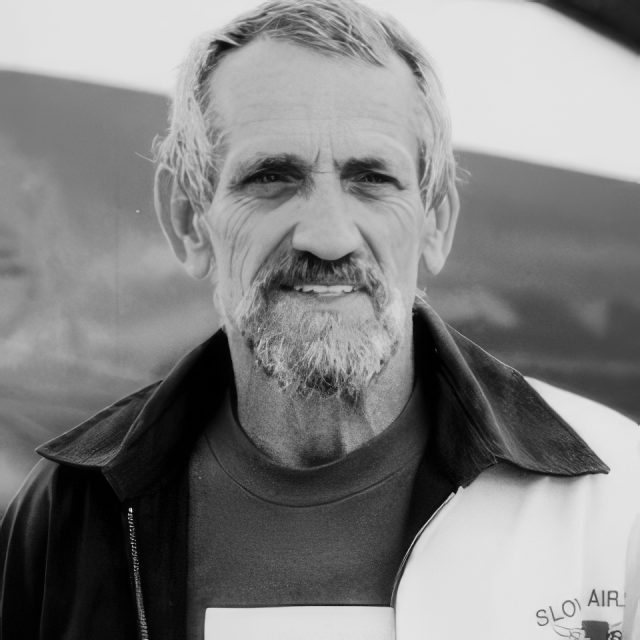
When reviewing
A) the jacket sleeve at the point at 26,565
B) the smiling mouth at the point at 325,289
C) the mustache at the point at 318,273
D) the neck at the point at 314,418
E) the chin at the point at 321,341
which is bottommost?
the jacket sleeve at the point at 26,565

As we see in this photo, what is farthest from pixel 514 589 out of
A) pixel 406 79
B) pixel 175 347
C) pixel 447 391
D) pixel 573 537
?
pixel 406 79

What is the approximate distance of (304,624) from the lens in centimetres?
136

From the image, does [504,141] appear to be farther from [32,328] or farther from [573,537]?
[32,328]

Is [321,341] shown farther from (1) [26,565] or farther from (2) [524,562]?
(1) [26,565]

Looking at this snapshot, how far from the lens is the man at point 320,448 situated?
1.37m

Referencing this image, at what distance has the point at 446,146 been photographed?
1.61 m

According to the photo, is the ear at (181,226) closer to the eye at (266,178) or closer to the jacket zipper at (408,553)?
the eye at (266,178)

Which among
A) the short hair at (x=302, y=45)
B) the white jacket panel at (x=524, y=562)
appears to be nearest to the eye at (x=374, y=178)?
the short hair at (x=302, y=45)

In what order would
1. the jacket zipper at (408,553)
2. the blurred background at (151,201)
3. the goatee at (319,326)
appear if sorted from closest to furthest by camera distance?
the jacket zipper at (408,553) → the goatee at (319,326) → the blurred background at (151,201)

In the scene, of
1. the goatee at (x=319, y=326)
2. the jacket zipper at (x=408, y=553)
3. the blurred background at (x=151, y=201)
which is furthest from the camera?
the blurred background at (x=151, y=201)

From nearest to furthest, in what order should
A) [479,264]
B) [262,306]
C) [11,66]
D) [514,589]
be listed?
[514,589] → [262,306] → [11,66] → [479,264]

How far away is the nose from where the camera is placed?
140 centimetres

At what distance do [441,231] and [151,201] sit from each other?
0.67 metres

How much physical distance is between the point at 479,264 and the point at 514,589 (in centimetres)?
72
